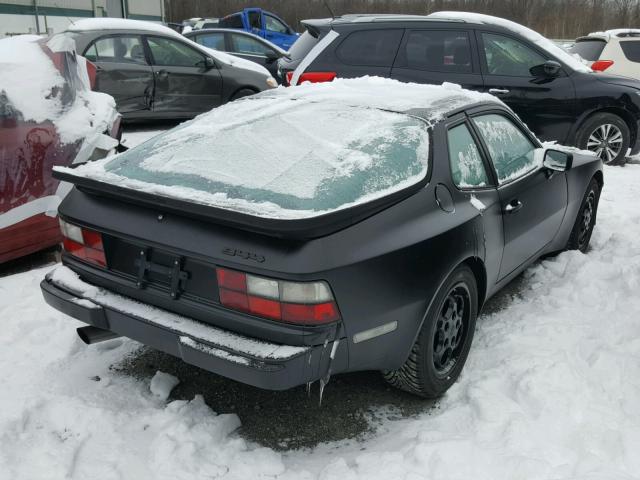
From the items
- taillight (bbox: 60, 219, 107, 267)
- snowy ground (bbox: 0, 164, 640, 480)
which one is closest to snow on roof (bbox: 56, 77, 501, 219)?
taillight (bbox: 60, 219, 107, 267)

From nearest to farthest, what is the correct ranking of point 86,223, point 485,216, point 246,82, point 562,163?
1. point 86,223
2. point 485,216
3. point 562,163
4. point 246,82

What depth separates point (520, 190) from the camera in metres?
3.71

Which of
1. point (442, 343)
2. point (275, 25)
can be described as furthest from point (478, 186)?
point (275, 25)

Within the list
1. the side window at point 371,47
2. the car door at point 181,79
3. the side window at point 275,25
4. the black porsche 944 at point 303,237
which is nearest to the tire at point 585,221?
the black porsche 944 at point 303,237

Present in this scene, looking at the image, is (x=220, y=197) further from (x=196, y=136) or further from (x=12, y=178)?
(x=12, y=178)

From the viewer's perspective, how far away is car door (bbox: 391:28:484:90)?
7.25 m

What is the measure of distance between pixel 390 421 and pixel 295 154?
1.35 meters

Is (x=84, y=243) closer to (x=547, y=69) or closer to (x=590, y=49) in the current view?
(x=547, y=69)

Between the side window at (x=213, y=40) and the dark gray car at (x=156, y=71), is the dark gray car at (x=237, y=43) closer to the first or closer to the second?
the side window at (x=213, y=40)

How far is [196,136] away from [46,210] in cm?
193

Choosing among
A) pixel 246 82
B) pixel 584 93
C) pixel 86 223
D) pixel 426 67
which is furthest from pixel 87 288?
pixel 246 82

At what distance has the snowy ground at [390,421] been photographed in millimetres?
2547

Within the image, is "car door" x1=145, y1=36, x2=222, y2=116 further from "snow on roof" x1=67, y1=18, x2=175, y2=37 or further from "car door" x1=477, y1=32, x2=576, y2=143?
"car door" x1=477, y1=32, x2=576, y2=143

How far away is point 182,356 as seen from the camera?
256cm
